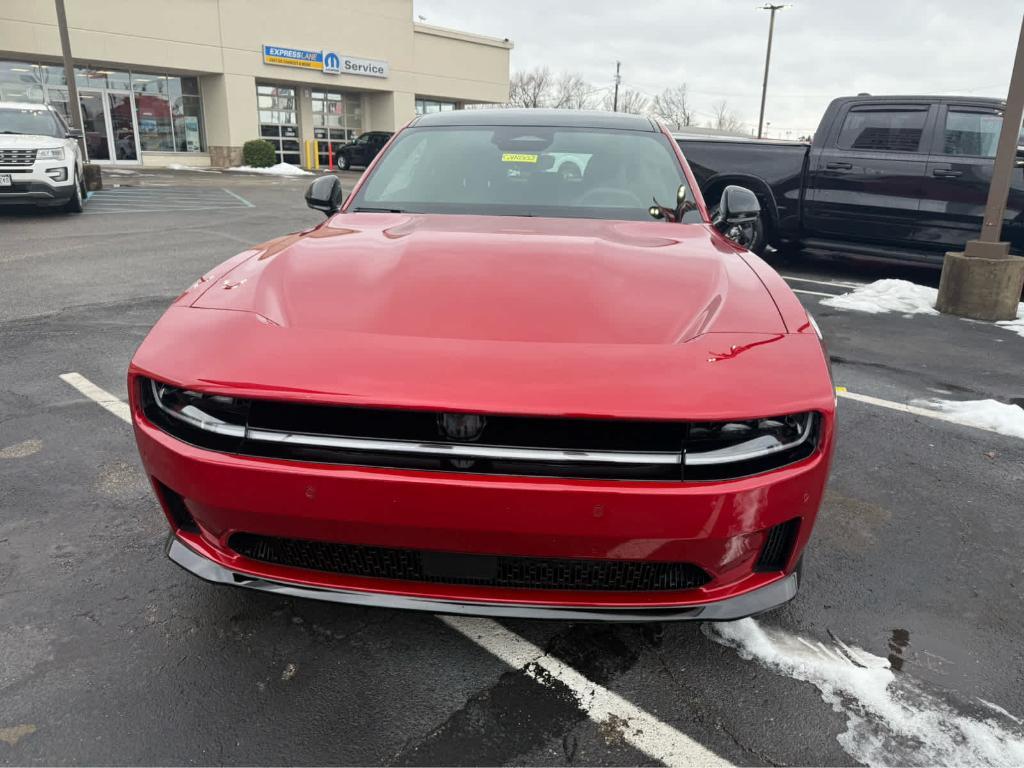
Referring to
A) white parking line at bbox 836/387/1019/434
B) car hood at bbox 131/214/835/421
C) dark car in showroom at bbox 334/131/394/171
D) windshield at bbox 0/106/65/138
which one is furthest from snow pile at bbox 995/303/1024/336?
dark car in showroom at bbox 334/131/394/171

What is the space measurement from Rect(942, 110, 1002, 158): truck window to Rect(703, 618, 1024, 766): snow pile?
7.47 m

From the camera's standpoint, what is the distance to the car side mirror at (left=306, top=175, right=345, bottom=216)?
3.55 m

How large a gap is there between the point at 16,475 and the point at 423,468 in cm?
244

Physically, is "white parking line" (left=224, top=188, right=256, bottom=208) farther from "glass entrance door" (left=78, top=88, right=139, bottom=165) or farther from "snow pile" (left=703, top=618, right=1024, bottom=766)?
"snow pile" (left=703, top=618, right=1024, bottom=766)

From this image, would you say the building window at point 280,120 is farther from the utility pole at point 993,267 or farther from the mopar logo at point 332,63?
the utility pole at point 993,267

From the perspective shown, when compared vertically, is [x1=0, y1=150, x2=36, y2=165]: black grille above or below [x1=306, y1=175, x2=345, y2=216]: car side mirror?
above

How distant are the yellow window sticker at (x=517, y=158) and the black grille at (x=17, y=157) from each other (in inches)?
432

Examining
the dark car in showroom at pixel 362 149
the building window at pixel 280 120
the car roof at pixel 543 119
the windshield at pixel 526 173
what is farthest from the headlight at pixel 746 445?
the building window at pixel 280 120

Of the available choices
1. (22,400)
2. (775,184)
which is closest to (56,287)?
(22,400)

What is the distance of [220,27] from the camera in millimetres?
27312

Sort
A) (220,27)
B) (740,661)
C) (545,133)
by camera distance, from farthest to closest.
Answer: (220,27) < (545,133) < (740,661)

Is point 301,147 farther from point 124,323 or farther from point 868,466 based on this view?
point 868,466

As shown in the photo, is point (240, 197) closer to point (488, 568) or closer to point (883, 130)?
point (883, 130)

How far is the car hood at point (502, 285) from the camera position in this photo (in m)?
1.94
